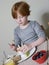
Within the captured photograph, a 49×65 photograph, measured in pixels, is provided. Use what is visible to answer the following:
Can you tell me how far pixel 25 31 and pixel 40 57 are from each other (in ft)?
0.66

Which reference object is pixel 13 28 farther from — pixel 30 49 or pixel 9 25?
pixel 30 49

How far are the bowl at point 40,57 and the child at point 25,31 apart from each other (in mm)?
53

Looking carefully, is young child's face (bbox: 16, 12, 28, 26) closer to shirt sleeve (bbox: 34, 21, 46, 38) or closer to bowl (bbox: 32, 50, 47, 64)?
shirt sleeve (bbox: 34, 21, 46, 38)

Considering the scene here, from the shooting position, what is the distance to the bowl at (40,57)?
2.61ft

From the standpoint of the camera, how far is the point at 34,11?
1.09m

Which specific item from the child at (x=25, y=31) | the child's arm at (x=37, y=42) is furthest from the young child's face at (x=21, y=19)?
the child's arm at (x=37, y=42)

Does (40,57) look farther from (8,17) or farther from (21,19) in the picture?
(8,17)

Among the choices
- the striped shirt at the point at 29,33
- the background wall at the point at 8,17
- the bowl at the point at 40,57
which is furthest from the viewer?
the background wall at the point at 8,17

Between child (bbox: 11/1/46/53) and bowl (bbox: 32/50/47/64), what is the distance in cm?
5

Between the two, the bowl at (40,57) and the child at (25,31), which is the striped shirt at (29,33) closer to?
the child at (25,31)

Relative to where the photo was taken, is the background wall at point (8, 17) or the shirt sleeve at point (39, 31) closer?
the shirt sleeve at point (39, 31)

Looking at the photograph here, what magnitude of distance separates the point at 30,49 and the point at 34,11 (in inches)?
12.8

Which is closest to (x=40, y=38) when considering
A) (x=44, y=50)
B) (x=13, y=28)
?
(x=44, y=50)

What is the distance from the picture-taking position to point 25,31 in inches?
37.6
